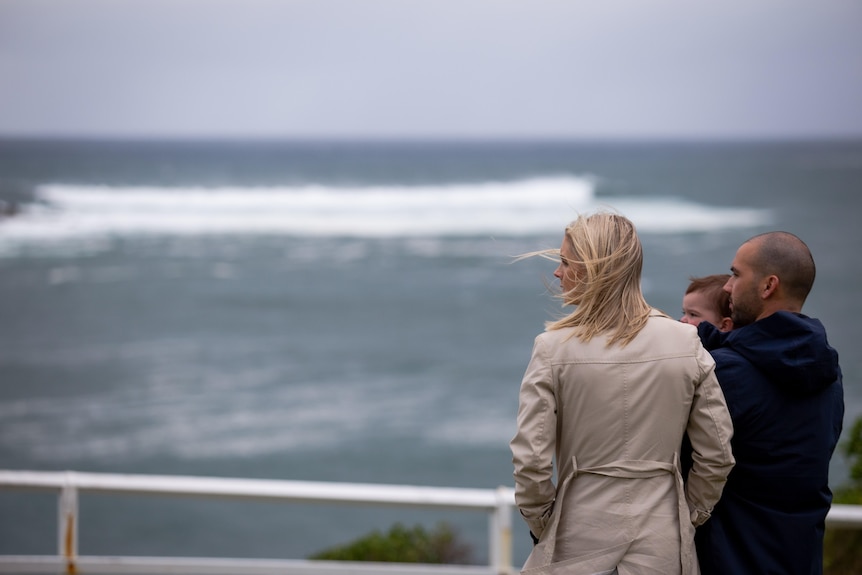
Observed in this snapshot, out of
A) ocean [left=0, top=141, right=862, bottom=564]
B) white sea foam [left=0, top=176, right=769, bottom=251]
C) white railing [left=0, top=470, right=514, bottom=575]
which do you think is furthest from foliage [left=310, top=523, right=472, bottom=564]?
white sea foam [left=0, top=176, right=769, bottom=251]

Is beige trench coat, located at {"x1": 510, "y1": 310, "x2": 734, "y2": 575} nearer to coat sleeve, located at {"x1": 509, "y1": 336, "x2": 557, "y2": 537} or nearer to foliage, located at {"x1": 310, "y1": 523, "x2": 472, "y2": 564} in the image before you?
→ coat sleeve, located at {"x1": 509, "y1": 336, "x2": 557, "y2": 537}

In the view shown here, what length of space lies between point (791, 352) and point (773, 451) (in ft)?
0.68

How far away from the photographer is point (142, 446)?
36.3 ft

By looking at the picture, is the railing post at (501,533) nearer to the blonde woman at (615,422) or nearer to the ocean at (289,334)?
the ocean at (289,334)

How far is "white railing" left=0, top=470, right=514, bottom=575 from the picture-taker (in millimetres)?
2465

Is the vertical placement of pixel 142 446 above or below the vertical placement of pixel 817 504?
below

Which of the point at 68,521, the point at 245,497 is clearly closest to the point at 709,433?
the point at 245,497

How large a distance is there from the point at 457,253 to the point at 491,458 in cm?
2012

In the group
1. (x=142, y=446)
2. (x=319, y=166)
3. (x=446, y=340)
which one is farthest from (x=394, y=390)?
(x=319, y=166)

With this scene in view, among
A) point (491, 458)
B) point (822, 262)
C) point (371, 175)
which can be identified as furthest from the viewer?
point (371, 175)

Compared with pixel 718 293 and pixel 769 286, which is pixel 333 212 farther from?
pixel 769 286

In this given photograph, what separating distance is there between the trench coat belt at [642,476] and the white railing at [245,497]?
703 millimetres

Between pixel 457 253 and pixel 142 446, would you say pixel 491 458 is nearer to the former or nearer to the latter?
pixel 142 446

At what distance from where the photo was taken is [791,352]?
1708 millimetres
